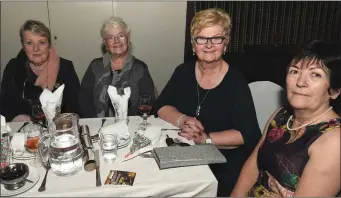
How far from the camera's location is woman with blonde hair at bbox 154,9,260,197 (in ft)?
4.97

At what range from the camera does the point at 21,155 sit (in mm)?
1170

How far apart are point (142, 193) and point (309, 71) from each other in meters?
0.72

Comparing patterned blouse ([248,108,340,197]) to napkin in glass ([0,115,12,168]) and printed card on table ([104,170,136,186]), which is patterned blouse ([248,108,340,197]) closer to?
printed card on table ([104,170,136,186])

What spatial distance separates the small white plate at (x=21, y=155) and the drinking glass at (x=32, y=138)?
2 cm

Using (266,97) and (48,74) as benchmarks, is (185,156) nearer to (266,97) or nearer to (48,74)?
(266,97)

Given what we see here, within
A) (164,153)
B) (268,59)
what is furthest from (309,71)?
(268,59)

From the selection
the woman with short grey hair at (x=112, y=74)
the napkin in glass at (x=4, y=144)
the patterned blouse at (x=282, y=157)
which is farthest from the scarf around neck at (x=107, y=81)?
the patterned blouse at (x=282, y=157)

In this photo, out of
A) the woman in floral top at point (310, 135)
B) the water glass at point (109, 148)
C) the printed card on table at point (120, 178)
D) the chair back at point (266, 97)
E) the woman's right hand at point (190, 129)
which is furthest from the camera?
the chair back at point (266, 97)

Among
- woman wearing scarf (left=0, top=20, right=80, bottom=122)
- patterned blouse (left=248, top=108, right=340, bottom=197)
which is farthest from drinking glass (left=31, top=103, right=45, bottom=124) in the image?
patterned blouse (left=248, top=108, right=340, bottom=197)

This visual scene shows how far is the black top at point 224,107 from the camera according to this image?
153 centimetres

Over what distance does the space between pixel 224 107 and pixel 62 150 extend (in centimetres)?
87

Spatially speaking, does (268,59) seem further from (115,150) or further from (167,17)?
(115,150)

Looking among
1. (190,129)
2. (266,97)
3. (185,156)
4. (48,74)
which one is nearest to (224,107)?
(190,129)

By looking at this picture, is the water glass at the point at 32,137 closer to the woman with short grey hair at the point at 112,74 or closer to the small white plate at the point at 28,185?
the small white plate at the point at 28,185
